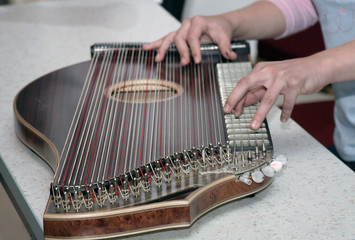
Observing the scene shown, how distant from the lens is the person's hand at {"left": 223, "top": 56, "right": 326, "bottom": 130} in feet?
3.23

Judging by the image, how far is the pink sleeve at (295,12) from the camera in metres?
1.51

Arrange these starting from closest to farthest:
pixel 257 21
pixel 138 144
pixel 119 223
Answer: pixel 119 223 < pixel 138 144 < pixel 257 21

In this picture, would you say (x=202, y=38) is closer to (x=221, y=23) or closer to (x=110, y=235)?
(x=221, y=23)

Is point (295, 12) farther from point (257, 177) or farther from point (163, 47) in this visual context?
point (257, 177)

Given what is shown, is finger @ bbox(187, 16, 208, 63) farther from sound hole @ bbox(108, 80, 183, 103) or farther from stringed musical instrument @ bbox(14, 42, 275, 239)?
sound hole @ bbox(108, 80, 183, 103)

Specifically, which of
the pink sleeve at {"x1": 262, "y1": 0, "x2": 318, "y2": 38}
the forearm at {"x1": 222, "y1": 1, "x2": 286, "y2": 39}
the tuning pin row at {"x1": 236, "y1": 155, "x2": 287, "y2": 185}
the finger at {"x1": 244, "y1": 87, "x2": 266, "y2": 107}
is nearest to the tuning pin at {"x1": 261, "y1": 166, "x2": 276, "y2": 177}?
the tuning pin row at {"x1": 236, "y1": 155, "x2": 287, "y2": 185}

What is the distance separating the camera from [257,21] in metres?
1.47

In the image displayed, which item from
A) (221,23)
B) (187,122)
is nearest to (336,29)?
(221,23)

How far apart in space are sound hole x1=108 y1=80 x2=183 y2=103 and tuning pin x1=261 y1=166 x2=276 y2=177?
0.31 m

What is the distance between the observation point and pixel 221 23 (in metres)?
1.37

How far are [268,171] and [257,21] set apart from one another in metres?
0.71

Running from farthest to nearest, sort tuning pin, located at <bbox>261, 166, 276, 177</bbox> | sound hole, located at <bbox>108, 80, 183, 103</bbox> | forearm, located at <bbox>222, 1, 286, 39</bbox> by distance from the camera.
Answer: forearm, located at <bbox>222, 1, 286, 39</bbox> → sound hole, located at <bbox>108, 80, 183, 103</bbox> → tuning pin, located at <bbox>261, 166, 276, 177</bbox>

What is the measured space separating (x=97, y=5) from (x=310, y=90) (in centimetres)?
127

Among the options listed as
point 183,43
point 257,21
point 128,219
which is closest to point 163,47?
point 183,43
